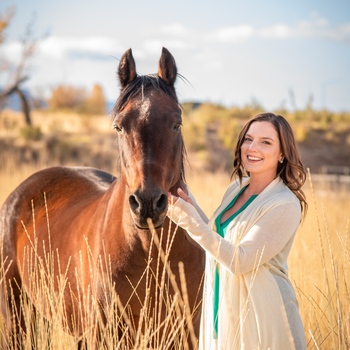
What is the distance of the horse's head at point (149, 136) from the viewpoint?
254 centimetres

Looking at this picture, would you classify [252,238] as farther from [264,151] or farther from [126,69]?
[126,69]

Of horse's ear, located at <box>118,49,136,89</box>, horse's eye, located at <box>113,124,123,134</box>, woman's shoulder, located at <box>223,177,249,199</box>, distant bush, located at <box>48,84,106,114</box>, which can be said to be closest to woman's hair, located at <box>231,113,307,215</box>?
woman's shoulder, located at <box>223,177,249,199</box>

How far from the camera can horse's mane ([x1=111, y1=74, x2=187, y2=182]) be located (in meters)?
3.05

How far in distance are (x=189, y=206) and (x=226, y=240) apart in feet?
0.84

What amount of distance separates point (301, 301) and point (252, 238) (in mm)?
1488

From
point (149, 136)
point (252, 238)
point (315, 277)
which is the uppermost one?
point (149, 136)

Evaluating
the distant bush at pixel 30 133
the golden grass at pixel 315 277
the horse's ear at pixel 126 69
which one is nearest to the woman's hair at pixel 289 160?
the golden grass at pixel 315 277

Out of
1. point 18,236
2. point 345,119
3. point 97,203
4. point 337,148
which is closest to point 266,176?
point 97,203

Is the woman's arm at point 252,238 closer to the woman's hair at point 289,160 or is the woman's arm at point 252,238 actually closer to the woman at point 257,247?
the woman at point 257,247

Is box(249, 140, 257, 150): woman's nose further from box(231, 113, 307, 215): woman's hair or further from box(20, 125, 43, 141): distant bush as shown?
box(20, 125, 43, 141): distant bush

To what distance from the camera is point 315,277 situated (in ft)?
16.5

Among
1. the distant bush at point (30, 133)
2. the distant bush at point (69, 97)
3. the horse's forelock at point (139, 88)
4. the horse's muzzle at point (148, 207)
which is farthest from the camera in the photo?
the distant bush at point (69, 97)

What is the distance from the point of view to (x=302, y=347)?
2570 millimetres

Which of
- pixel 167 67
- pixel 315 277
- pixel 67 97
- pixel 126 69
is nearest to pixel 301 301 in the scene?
pixel 315 277
